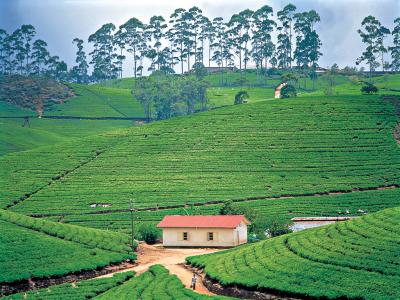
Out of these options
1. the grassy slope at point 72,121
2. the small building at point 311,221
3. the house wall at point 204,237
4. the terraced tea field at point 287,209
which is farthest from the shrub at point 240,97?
the house wall at point 204,237

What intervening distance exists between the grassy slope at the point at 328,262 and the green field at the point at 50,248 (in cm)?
947

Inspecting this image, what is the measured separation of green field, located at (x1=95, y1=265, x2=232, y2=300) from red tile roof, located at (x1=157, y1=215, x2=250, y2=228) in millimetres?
18566

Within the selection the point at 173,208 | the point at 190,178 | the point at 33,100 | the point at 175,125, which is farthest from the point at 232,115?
the point at 33,100

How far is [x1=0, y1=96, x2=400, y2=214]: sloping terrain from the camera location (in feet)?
343

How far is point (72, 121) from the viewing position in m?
169

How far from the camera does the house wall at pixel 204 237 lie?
3162 inches

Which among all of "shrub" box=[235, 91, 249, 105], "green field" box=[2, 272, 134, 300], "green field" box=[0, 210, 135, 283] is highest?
"shrub" box=[235, 91, 249, 105]

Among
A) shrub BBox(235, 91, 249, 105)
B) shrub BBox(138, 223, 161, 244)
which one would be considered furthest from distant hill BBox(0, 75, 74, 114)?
shrub BBox(138, 223, 161, 244)

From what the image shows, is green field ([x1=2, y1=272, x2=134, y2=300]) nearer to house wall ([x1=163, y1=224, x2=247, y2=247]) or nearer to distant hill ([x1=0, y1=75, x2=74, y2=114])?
house wall ([x1=163, y1=224, x2=247, y2=247])

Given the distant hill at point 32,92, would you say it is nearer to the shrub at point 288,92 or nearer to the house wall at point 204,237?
the shrub at point 288,92

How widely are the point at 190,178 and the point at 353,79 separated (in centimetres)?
7735

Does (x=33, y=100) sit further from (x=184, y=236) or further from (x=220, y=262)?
(x=220, y=262)

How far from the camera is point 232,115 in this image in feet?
456

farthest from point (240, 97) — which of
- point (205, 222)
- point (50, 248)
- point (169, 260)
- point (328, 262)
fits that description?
point (328, 262)
